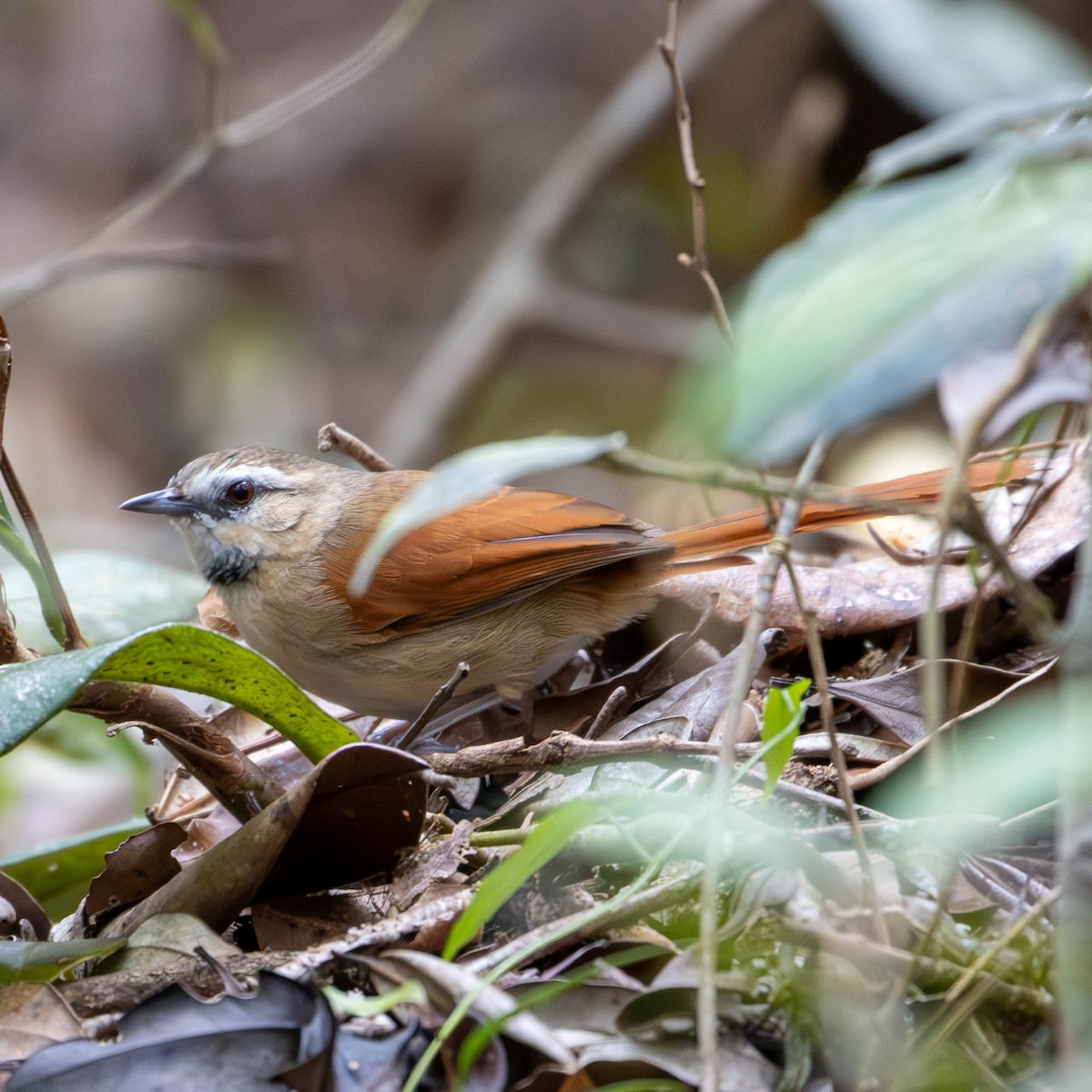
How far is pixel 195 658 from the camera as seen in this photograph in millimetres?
2217

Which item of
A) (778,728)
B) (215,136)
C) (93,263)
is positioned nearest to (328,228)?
(93,263)

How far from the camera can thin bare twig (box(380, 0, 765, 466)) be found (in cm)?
830

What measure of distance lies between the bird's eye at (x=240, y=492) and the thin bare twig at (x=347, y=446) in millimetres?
345

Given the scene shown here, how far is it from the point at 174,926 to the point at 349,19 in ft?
29.1

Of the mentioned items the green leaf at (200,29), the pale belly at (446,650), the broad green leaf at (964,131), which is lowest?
the pale belly at (446,650)

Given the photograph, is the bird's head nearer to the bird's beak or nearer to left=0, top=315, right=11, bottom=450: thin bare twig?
the bird's beak

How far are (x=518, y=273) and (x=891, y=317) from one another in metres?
7.57

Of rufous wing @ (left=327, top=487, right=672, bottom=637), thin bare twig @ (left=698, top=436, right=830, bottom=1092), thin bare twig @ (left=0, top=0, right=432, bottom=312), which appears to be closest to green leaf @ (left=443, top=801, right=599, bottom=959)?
thin bare twig @ (left=698, top=436, right=830, bottom=1092)

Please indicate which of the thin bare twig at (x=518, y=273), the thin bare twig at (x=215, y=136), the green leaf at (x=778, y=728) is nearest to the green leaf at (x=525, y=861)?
the green leaf at (x=778, y=728)

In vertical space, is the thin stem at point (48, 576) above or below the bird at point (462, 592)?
above

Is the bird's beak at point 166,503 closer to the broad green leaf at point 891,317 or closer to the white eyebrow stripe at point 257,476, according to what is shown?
the white eyebrow stripe at point 257,476

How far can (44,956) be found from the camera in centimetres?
216

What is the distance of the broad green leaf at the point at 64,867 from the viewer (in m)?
2.94

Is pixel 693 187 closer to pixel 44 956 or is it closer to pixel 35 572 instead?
pixel 35 572
